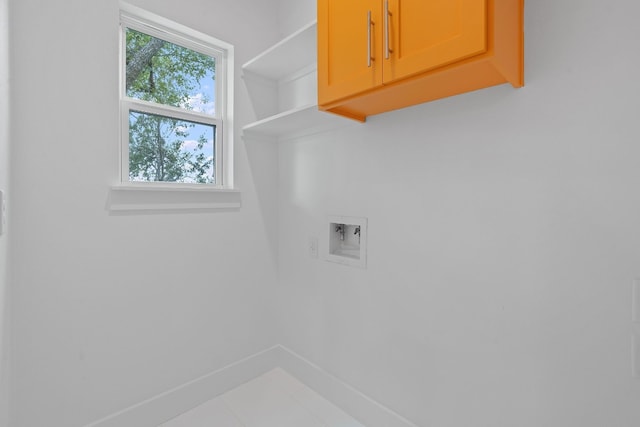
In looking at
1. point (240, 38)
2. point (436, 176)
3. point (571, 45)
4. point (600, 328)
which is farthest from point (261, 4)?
point (600, 328)

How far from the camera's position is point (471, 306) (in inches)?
51.5

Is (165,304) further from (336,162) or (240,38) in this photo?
(240,38)

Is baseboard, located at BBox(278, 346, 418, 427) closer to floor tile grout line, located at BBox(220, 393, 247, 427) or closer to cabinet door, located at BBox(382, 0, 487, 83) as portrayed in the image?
floor tile grout line, located at BBox(220, 393, 247, 427)

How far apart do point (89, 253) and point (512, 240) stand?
1.91 meters

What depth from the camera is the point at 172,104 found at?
6.01 feet

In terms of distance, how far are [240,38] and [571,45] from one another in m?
1.81

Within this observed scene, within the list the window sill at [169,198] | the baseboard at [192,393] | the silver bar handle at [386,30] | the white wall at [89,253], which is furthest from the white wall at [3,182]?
the silver bar handle at [386,30]

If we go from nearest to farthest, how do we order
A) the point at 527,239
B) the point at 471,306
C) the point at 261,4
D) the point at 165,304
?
the point at 527,239
the point at 471,306
the point at 165,304
the point at 261,4

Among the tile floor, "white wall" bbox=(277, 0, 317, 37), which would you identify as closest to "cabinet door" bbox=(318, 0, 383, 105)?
"white wall" bbox=(277, 0, 317, 37)

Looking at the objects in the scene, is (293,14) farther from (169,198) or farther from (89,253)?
(89,253)

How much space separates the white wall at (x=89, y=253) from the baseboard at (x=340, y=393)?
47 centimetres

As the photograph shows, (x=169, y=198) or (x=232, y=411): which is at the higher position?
(x=169, y=198)

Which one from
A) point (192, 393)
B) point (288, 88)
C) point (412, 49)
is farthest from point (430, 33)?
point (192, 393)

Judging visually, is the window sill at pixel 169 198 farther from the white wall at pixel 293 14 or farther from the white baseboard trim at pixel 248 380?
the white wall at pixel 293 14
